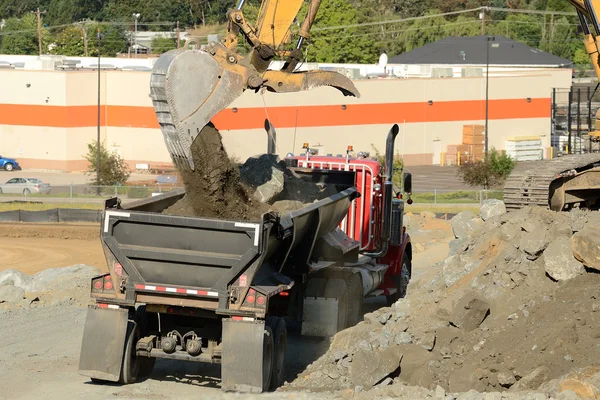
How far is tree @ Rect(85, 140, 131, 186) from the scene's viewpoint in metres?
58.2

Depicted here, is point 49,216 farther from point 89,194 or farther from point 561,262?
point 561,262

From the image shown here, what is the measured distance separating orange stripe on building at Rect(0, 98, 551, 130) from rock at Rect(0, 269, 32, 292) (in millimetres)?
41304

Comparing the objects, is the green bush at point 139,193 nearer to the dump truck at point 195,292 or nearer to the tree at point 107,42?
the dump truck at point 195,292

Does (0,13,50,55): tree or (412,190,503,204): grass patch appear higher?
(0,13,50,55): tree

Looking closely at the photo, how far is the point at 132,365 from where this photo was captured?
13.2 m

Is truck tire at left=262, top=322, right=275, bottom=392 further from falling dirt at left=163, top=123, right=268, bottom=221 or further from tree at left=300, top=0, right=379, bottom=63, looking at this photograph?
tree at left=300, top=0, right=379, bottom=63

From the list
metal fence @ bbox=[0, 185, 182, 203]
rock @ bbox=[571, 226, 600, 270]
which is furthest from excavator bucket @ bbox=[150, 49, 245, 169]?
metal fence @ bbox=[0, 185, 182, 203]

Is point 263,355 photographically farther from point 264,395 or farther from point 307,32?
point 307,32

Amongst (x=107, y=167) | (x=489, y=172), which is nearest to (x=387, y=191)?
(x=489, y=172)

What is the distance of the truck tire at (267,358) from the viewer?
1260 centimetres

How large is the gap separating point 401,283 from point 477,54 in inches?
2805

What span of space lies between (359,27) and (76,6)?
3993 cm

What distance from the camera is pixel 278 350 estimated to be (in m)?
13.2

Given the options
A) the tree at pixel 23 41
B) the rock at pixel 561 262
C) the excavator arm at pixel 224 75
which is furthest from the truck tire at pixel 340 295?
the tree at pixel 23 41
